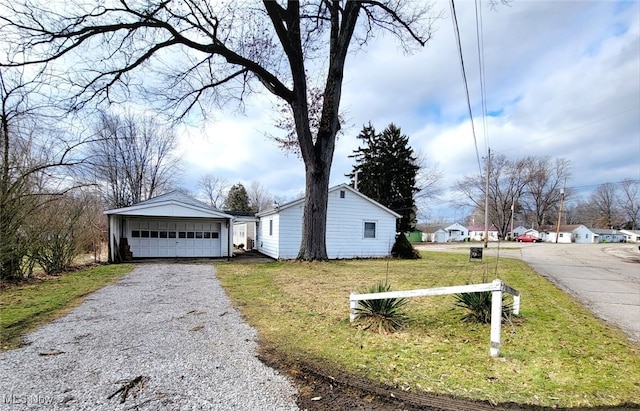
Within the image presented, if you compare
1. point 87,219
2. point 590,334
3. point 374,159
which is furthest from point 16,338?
point 374,159

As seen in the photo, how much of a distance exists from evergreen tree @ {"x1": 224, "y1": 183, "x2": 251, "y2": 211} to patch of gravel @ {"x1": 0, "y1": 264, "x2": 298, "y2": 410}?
3990 cm

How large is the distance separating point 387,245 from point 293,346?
15.6 m

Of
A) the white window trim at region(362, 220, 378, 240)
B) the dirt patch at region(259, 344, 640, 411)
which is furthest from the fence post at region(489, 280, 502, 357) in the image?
the white window trim at region(362, 220, 378, 240)

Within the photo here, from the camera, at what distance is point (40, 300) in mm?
6750

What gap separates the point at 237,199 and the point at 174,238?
1127 inches

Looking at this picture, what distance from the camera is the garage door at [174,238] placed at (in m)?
16.8

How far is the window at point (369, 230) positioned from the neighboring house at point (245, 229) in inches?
284

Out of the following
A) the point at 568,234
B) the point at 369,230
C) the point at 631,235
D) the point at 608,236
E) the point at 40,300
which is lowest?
the point at 608,236

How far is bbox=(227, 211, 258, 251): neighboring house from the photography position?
71.5ft

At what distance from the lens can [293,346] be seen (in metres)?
4.12

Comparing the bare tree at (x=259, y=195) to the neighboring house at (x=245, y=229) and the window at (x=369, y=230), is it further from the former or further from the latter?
the window at (x=369, y=230)

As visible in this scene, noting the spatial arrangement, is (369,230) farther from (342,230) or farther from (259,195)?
(259,195)

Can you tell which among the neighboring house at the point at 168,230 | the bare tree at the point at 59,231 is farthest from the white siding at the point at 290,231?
the bare tree at the point at 59,231

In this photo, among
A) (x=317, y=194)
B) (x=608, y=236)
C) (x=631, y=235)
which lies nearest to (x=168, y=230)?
(x=317, y=194)
